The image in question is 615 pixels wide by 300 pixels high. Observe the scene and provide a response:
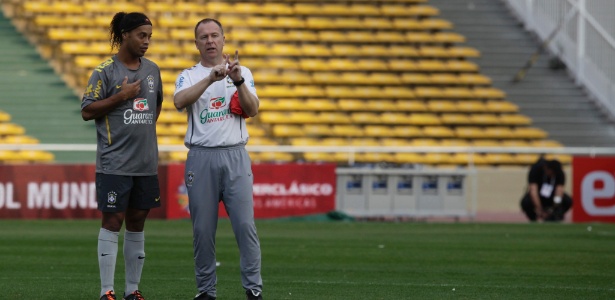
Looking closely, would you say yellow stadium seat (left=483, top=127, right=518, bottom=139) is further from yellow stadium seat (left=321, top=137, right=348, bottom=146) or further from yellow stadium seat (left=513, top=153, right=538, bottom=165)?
yellow stadium seat (left=321, top=137, right=348, bottom=146)

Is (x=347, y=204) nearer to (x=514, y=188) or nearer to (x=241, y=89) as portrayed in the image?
(x=514, y=188)

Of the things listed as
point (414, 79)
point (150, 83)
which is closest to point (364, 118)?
point (414, 79)

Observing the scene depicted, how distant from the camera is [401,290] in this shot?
34.6 feet

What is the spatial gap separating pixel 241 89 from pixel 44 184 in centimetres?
1367

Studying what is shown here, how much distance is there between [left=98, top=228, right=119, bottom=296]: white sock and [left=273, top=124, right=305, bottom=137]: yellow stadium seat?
18.8 metres

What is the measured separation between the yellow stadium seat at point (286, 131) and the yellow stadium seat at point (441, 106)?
11.2ft

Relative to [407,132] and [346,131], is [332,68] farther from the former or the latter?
[407,132]

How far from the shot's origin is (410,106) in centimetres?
2927

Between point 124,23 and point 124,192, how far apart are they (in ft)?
4.02

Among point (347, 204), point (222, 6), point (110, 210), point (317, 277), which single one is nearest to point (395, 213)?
point (347, 204)

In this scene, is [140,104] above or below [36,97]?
below

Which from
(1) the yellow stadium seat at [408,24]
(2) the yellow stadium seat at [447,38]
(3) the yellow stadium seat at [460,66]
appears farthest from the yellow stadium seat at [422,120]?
(1) the yellow stadium seat at [408,24]

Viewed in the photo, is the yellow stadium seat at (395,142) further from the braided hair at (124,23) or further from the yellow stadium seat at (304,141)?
the braided hair at (124,23)

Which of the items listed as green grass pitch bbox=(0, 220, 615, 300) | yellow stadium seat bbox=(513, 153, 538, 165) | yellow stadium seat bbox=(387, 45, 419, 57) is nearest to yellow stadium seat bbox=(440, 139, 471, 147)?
yellow stadium seat bbox=(513, 153, 538, 165)
